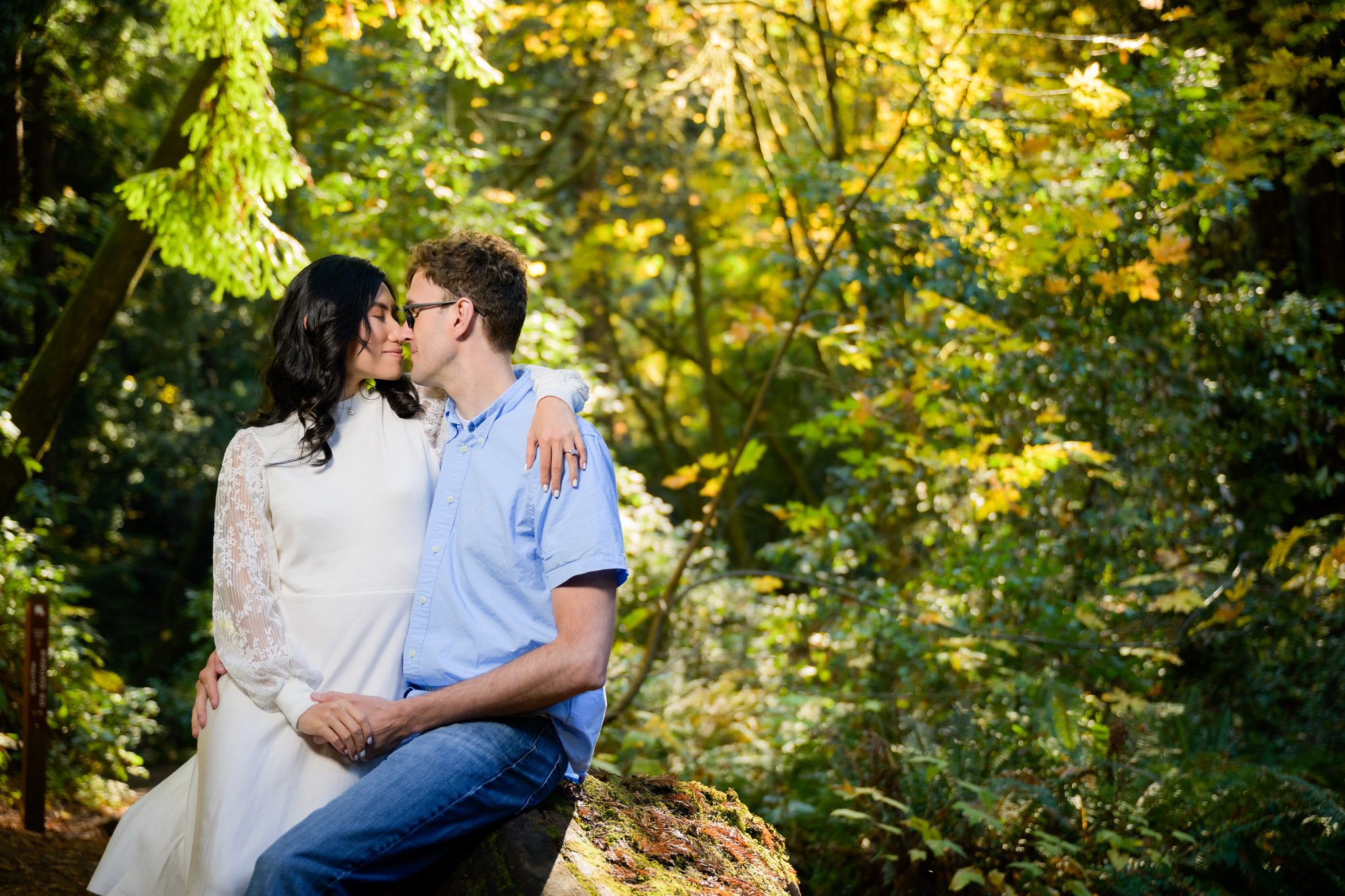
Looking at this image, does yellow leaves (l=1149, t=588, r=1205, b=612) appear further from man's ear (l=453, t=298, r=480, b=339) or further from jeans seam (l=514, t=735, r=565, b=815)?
man's ear (l=453, t=298, r=480, b=339)

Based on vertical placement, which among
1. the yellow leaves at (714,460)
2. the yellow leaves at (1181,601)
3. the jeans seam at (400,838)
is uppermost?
the jeans seam at (400,838)

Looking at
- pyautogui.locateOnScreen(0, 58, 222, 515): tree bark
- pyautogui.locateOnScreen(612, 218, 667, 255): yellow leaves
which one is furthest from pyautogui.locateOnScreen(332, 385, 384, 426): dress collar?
pyautogui.locateOnScreen(612, 218, 667, 255): yellow leaves

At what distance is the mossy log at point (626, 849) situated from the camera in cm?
209

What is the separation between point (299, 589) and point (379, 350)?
2.22 ft

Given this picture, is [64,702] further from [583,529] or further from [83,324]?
[583,529]

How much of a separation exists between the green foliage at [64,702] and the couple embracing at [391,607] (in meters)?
3.92

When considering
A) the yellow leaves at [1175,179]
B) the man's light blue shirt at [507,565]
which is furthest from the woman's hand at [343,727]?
the yellow leaves at [1175,179]

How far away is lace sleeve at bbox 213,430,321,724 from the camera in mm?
2318

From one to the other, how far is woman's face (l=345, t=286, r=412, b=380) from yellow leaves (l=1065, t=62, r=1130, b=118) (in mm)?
4407

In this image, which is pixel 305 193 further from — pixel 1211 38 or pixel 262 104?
pixel 1211 38

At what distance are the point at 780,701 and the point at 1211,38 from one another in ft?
17.8

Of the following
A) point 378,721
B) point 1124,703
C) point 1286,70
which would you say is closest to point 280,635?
point 378,721

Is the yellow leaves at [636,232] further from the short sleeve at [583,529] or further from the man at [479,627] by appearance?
the short sleeve at [583,529]

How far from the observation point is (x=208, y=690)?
2.45 metres
